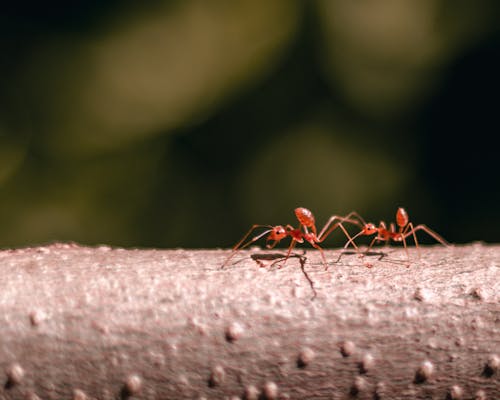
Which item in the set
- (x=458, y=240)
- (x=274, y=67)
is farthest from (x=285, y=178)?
(x=458, y=240)

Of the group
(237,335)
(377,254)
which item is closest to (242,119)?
(377,254)

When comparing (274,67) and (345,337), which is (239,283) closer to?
(345,337)

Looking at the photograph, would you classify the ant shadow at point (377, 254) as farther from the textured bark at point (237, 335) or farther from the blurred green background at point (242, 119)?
the blurred green background at point (242, 119)

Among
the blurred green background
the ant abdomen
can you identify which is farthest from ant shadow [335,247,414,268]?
the blurred green background

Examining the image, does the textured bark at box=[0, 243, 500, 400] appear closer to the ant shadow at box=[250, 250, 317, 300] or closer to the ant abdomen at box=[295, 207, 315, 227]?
the ant shadow at box=[250, 250, 317, 300]

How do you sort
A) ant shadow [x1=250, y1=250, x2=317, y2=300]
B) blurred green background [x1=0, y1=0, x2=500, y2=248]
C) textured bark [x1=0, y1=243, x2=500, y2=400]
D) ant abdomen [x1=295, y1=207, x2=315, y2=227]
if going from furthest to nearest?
1. blurred green background [x1=0, y1=0, x2=500, y2=248]
2. ant abdomen [x1=295, y1=207, x2=315, y2=227]
3. ant shadow [x1=250, y1=250, x2=317, y2=300]
4. textured bark [x1=0, y1=243, x2=500, y2=400]

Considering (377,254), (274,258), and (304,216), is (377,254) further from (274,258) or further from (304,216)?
(304,216)

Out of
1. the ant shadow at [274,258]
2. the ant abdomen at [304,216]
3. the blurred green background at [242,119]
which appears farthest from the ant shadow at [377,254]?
the blurred green background at [242,119]
